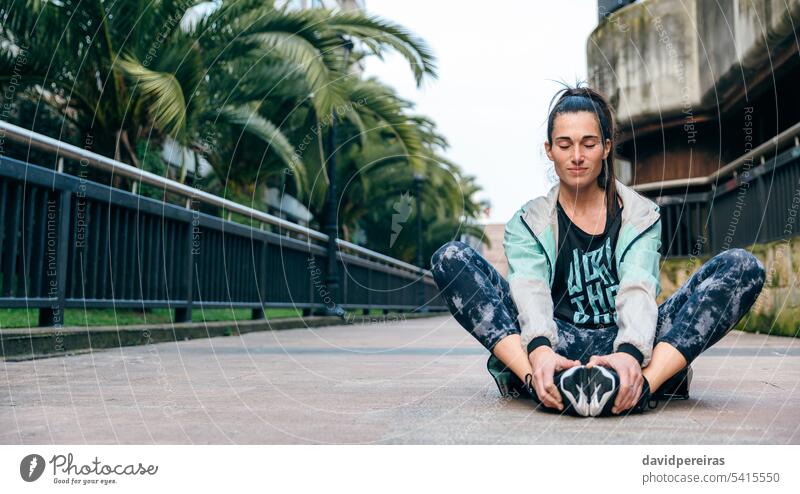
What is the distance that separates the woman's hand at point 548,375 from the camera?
2.18 metres

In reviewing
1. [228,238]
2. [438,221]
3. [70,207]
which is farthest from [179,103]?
[438,221]

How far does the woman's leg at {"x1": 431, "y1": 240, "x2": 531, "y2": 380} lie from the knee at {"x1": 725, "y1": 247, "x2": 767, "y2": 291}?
68 cm

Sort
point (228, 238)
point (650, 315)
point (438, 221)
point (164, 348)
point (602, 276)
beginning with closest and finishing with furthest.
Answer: point (650, 315) → point (602, 276) → point (164, 348) → point (228, 238) → point (438, 221)

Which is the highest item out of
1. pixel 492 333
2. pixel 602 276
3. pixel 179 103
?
pixel 179 103

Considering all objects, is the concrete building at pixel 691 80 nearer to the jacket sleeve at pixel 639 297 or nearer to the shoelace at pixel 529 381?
the jacket sleeve at pixel 639 297

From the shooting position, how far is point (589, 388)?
2.14 m

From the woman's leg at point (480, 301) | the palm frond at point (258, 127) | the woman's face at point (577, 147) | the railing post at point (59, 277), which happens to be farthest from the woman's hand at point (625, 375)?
the palm frond at point (258, 127)

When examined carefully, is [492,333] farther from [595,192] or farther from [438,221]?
[438,221]

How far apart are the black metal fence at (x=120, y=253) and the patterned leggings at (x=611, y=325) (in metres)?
2.84

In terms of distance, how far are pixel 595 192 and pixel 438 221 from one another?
23114 millimetres

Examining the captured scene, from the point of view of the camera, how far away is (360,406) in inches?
101

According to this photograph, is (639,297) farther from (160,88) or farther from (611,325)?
(160,88)

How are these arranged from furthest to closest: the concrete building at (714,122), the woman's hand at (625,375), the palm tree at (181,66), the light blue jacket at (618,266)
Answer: the palm tree at (181,66)
the concrete building at (714,122)
the light blue jacket at (618,266)
the woman's hand at (625,375)
